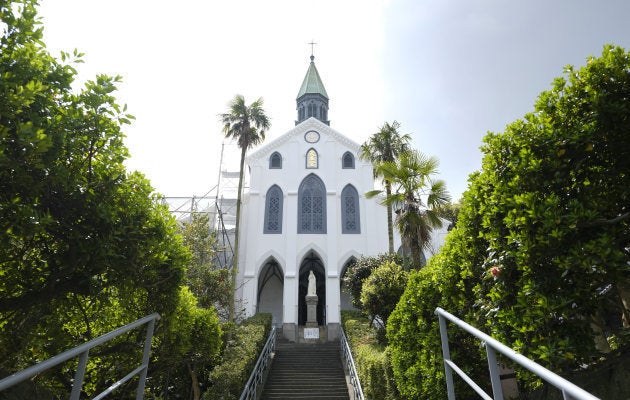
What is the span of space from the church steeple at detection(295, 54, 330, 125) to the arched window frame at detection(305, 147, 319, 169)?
21.0 ft

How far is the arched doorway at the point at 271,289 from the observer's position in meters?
27.2

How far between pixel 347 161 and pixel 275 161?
5.10m

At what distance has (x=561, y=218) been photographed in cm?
272

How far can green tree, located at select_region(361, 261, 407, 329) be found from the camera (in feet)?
43.8

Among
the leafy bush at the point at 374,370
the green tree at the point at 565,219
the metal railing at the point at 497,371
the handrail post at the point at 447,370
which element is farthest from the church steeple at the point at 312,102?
the metal railing at the point at 497,371

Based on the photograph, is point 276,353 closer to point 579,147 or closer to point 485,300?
point 485,300

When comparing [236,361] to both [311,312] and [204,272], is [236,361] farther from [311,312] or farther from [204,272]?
[311,312]

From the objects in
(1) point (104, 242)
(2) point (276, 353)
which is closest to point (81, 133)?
(1) point (104, 242)

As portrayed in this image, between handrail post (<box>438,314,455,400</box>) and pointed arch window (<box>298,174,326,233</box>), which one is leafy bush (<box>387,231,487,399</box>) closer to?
handrail post (<box>438,314,455,400</box>)

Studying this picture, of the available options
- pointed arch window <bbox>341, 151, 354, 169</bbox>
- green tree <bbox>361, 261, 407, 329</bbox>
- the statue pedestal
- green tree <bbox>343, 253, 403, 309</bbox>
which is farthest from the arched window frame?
green tree <bbox>361, 261, 407, 329</bbox>

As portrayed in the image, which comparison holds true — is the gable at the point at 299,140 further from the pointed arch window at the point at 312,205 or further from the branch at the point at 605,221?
the branch at the point at 605,221

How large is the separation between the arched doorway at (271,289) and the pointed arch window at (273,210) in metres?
2.74

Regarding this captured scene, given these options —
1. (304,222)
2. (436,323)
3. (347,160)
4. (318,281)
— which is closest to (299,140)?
(347,160)

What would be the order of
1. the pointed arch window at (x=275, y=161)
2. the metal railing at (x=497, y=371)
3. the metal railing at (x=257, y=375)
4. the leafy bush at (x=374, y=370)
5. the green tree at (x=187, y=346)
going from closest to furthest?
the metal railing at (x=497, y=371) < the green tree at (x=187, y=346) < the leafy bush at (x=374, y=370) < the metal railing at (x=257, y=375) < the pointed arch window at (x=275, y=161)
